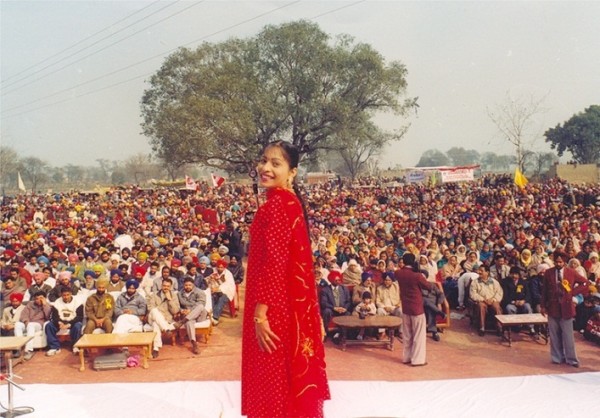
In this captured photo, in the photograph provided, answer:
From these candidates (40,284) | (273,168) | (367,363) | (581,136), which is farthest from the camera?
(581,136)

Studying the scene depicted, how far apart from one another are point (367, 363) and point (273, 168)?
14.1 feet

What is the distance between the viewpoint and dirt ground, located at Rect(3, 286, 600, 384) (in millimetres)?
5820

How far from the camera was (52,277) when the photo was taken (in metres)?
9.17

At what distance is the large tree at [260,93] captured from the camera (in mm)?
24562

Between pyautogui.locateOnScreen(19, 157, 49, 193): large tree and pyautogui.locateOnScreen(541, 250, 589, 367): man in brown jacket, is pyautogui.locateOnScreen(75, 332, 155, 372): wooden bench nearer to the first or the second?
pyautogui.locateOnScreen(541, 250, 589, 367): man in brown jacket

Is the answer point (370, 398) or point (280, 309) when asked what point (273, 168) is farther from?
point (370, 398)

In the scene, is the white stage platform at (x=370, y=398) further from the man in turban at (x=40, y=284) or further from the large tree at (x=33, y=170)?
the large tree at (x=33, y=170)

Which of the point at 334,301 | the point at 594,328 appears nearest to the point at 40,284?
the point at 334,301

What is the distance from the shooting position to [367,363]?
627cm

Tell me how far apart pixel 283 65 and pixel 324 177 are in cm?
3528

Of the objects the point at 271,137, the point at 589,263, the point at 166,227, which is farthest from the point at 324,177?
the point at 589,263

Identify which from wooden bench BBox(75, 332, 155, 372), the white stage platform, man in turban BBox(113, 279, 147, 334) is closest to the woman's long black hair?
the white stage platform

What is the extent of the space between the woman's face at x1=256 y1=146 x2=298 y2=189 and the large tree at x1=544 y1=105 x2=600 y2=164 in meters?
52.9

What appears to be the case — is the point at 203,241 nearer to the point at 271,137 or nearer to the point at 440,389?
the point at 440,389
